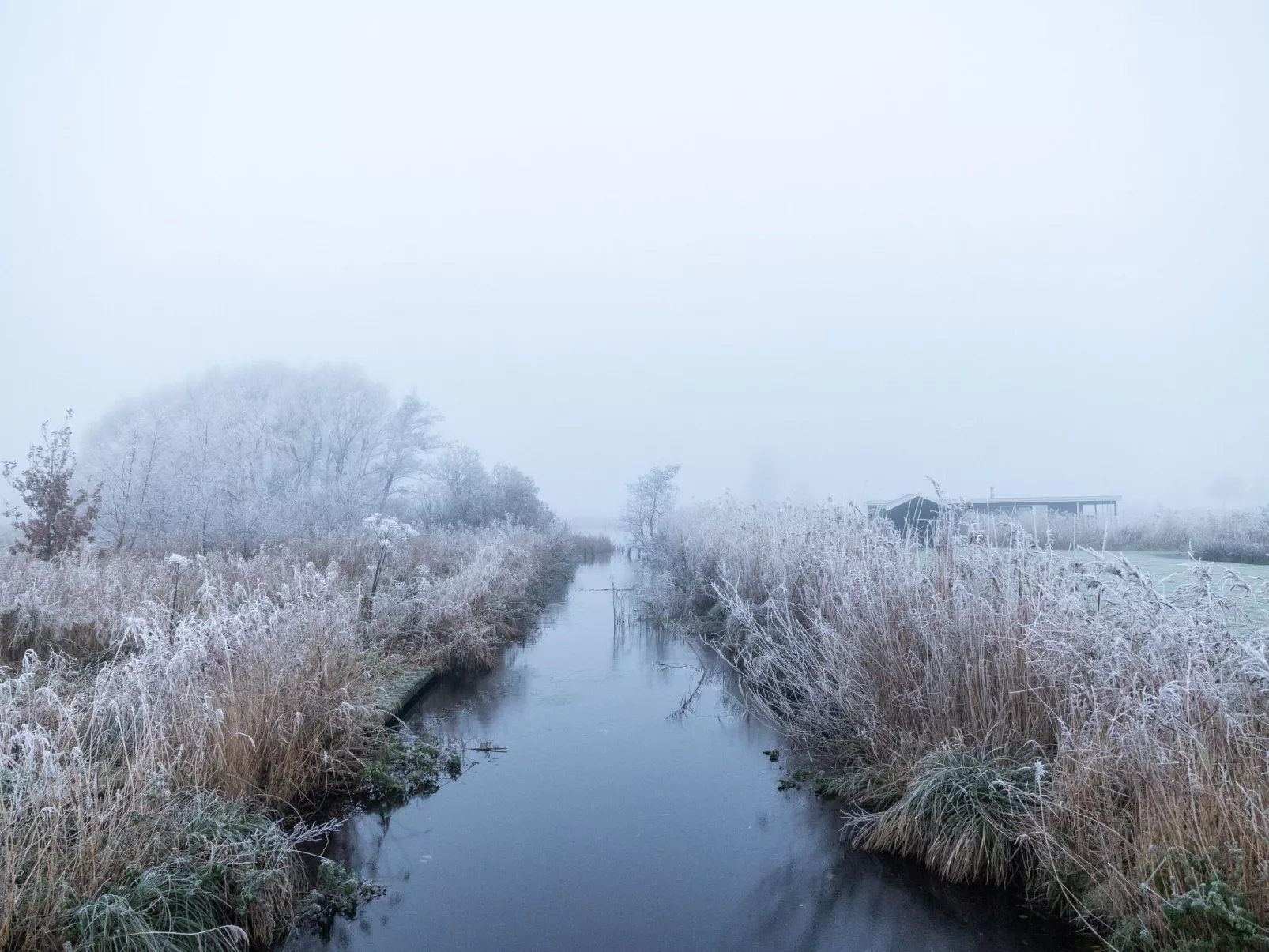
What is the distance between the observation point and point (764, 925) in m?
3.76

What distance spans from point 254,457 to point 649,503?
46.4 feet

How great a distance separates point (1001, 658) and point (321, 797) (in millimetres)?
4721

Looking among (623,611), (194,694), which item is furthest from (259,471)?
(194,694)

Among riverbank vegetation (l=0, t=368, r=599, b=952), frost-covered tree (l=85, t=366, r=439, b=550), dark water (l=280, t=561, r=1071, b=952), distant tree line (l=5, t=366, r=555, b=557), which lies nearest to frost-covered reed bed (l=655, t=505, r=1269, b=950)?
dark water (l=280, t=561, r=1071, b=952)

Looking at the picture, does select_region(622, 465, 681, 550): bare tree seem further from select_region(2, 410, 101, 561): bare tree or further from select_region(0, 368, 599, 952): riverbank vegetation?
select_region(2, 410, 101, 561): bare tree

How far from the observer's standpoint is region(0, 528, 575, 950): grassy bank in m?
2.99

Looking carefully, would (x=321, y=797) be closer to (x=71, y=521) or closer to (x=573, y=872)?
(x=573, y=872)

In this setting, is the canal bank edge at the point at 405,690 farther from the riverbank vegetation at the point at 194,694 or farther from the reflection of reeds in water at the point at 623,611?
the reflection of reeds in water at the point at 623,611

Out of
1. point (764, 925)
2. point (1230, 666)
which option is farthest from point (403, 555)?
point (1230, 666)

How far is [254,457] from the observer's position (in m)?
22.6

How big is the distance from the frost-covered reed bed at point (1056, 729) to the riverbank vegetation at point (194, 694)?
10.9ft

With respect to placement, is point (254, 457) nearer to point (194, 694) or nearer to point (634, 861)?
point (194, 694)

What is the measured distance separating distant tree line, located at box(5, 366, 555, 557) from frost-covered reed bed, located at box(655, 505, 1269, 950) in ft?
42.6

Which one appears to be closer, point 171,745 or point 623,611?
point 171,745
